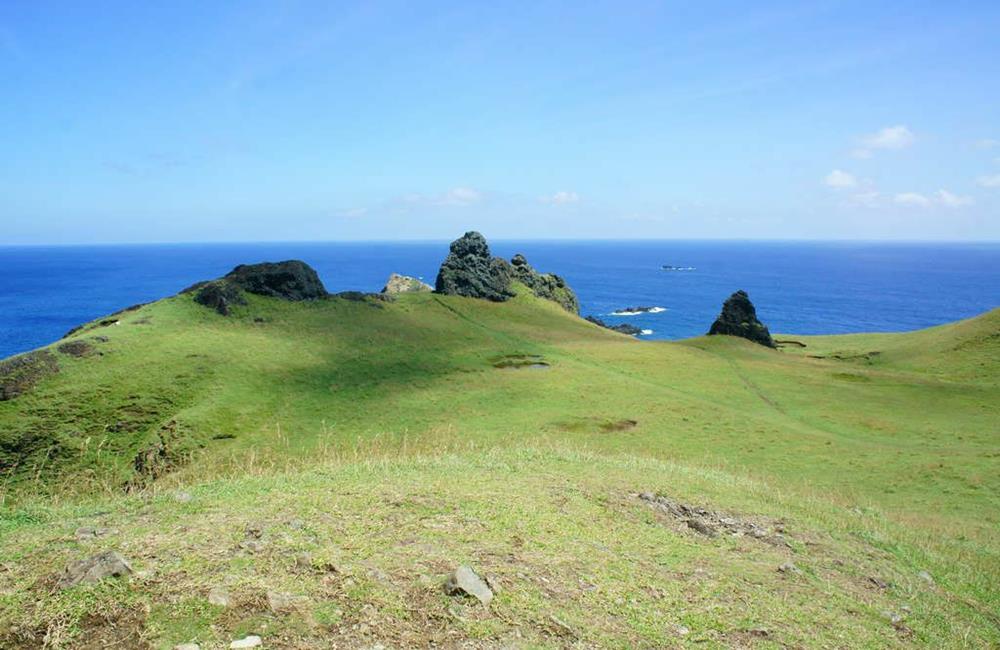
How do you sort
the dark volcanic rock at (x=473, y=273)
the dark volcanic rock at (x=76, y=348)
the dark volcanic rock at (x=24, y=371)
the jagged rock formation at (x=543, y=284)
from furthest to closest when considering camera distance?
the jagged rock formation at (x=543, y=284), the dark volcanic rock at (x=473, y=273), the dark volcanic rock at (x=76, y=348), the dark volcanic rock at (x=24, y=371)

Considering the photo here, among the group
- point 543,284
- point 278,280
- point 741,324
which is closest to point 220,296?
point 278,280

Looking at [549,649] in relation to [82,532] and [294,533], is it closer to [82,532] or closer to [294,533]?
[294,533]

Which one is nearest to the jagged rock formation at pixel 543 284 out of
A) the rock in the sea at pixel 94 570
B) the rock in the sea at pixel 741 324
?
→ the rock in the sea at pixel 741 324

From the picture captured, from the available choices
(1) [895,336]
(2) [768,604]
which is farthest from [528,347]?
(1) [895,336]

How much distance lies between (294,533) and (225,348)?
1554 inches

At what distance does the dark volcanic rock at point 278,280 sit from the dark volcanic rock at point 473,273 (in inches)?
720

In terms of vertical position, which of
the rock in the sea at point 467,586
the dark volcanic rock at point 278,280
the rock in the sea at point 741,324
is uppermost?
the dark volcanic rock at point 278,280

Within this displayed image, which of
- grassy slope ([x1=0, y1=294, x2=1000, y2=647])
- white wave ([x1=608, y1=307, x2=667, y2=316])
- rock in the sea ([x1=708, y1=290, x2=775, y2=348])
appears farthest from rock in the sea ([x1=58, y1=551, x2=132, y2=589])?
white wave ([x1=608, y1=307, x2=667, y2=316])

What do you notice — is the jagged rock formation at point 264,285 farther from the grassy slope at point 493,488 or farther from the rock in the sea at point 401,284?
the rock in the sea at point 401,284

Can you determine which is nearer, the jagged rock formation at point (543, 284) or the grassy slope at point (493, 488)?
the grassy slope at point (493, 488)

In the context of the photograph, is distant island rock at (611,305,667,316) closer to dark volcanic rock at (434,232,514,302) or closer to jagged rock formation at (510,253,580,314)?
jagged rock formation at (510,253,580,314)

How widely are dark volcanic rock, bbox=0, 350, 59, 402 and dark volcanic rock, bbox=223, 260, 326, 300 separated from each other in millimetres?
21315

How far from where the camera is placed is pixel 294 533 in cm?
1020

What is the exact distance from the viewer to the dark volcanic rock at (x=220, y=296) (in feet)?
179
